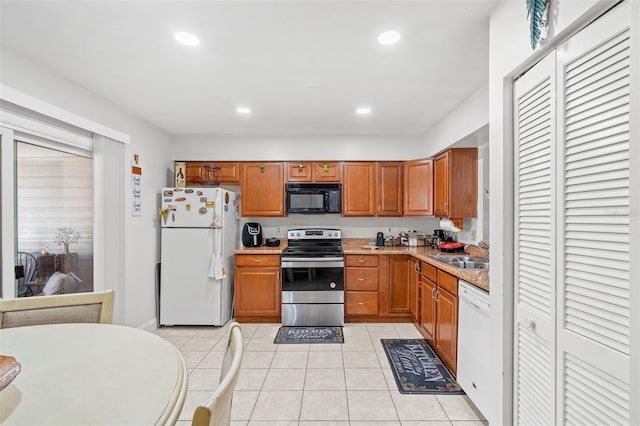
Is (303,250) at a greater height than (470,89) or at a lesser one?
lesser

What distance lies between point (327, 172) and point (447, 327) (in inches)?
91.2

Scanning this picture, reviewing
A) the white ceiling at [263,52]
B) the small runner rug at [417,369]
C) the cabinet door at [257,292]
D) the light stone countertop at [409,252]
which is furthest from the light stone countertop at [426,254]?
the white ceiling at [263,52]

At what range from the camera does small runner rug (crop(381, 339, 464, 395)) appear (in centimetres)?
219

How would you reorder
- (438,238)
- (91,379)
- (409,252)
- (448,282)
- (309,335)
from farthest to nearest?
(438,238)
(409,252)
(309,335)
(448,282)
(91,379)

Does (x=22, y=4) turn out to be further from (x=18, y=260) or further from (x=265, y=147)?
(x=265, y=147)

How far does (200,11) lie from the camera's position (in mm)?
1496

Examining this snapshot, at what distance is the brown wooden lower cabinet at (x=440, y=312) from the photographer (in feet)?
7.36

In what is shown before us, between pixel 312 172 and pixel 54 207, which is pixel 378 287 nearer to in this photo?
pixel 312 172

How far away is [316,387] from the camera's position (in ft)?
7.29

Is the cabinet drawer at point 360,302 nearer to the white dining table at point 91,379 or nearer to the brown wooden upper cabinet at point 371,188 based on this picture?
the brown wooden upper cabinet at point 371,188

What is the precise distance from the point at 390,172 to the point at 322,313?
2.02 metres

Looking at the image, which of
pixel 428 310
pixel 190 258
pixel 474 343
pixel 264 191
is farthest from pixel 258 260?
pixel 474 343

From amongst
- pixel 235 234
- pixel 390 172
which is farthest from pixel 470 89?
pixel 235 234

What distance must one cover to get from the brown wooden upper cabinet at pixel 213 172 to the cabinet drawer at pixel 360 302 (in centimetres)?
214
